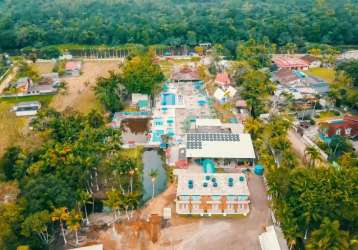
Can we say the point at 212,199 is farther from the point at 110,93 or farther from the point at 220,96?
the point at 110,93

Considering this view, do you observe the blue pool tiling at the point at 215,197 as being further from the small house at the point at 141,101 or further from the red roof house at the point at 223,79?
the red roof house at the point at 223,79

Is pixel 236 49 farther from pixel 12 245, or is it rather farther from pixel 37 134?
pixel 12 245

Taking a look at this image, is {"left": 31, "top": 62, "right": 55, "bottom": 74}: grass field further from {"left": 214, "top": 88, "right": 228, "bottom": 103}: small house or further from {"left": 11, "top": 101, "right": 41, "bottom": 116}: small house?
{"left": 214, "top": 88, "right": 228, "bottom": 103}: small house

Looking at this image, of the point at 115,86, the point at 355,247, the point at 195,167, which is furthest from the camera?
the point at 115,86

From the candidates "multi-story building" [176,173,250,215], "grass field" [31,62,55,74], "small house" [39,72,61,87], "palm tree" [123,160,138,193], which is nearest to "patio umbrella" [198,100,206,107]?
"palm tree" [123,160,138,193]

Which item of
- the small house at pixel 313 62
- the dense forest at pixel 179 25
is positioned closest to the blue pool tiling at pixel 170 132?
the small house at pixel 313 62

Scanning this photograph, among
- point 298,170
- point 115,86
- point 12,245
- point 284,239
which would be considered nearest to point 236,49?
point 115,86
